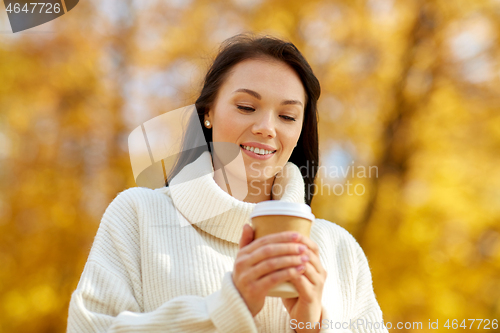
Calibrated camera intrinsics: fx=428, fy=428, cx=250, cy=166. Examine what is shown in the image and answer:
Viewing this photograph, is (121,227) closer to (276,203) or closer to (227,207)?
(227,207)

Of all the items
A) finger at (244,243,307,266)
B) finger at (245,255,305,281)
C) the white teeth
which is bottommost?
finger at (245,255,305,281)

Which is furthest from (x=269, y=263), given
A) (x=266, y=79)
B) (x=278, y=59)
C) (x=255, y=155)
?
(x=278, y=59)

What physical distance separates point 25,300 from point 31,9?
2148 mm

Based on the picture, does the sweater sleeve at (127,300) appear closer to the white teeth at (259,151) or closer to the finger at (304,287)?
the finger at (304,287)

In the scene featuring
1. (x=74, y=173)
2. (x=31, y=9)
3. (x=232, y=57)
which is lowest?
(x=232, y=57)

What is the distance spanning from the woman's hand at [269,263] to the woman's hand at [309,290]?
0.02 meters

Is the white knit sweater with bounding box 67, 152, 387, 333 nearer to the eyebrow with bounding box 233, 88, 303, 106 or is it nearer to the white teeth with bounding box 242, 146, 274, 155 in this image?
the white teeth with bounding box 242, 146, 274, 155

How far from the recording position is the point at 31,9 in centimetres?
323

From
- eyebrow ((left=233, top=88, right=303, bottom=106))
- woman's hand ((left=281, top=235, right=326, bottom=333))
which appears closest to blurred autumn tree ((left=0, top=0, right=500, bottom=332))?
eyebrow ((left=233, top=88, right=303, bottom=106))

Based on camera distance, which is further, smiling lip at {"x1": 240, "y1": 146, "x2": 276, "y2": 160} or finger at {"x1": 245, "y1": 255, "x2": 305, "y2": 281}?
smiling lip at {"x1": 240, "y1": 146, "x2": 276, "y2": 160}

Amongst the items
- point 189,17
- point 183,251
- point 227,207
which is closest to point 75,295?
point 183,251

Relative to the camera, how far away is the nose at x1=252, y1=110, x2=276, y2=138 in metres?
1.42

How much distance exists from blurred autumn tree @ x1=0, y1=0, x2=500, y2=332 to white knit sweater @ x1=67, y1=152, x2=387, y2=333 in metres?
1.62

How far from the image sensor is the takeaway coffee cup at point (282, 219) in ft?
2.94
